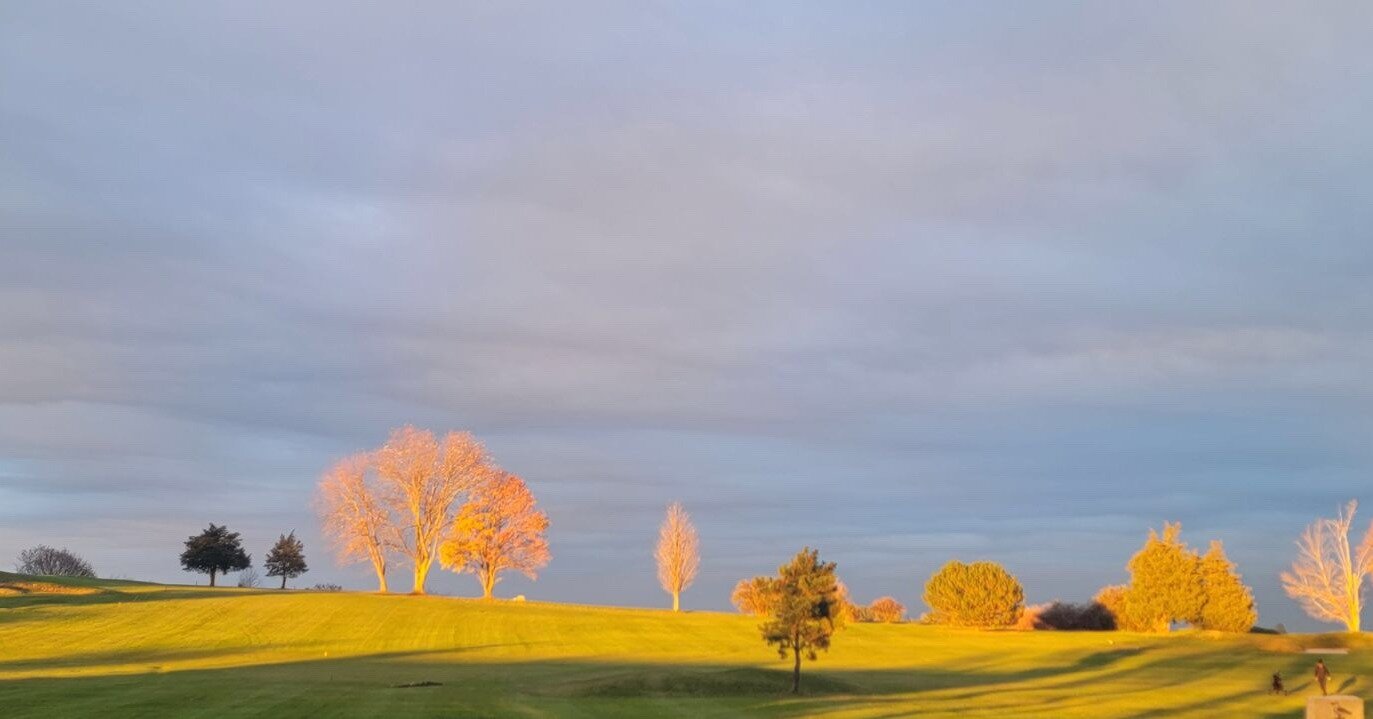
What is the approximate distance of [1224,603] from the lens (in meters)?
90.9

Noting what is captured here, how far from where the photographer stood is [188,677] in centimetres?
4334

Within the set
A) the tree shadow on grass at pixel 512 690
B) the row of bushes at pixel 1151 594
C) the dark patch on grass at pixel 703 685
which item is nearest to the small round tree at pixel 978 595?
the row of bushes at pixel 1151 594

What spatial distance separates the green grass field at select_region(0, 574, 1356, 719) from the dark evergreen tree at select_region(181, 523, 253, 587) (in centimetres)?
1742

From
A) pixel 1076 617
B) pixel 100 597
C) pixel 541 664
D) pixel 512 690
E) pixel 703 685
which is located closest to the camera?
pixel 512 690

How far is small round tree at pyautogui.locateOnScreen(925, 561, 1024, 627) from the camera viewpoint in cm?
9375

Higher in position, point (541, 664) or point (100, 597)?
point (100, 597)

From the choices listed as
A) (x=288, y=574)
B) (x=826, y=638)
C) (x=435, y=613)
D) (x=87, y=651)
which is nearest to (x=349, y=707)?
(x=826, y=638)

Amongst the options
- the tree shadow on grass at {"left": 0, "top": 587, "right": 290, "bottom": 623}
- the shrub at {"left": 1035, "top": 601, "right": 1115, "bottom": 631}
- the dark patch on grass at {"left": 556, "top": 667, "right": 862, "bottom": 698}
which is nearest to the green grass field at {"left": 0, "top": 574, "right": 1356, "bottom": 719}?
the dark patch on grass at {"left": 556, "top": 667, "right": 862, "bottom": 698}

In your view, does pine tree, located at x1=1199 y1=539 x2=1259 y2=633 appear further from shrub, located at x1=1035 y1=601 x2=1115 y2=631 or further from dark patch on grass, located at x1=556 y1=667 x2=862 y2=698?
dark patch on grass, located at x1=556 y1=667 x2=862 y2=698

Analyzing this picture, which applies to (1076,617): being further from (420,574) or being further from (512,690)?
(512,690)

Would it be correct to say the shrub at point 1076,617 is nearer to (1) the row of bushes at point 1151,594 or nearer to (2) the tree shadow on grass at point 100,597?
(1) the row of bushes at point 1151,594

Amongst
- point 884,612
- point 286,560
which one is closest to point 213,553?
point 286,560

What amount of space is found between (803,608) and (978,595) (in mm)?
55290

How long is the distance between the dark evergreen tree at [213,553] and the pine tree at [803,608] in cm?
8864
